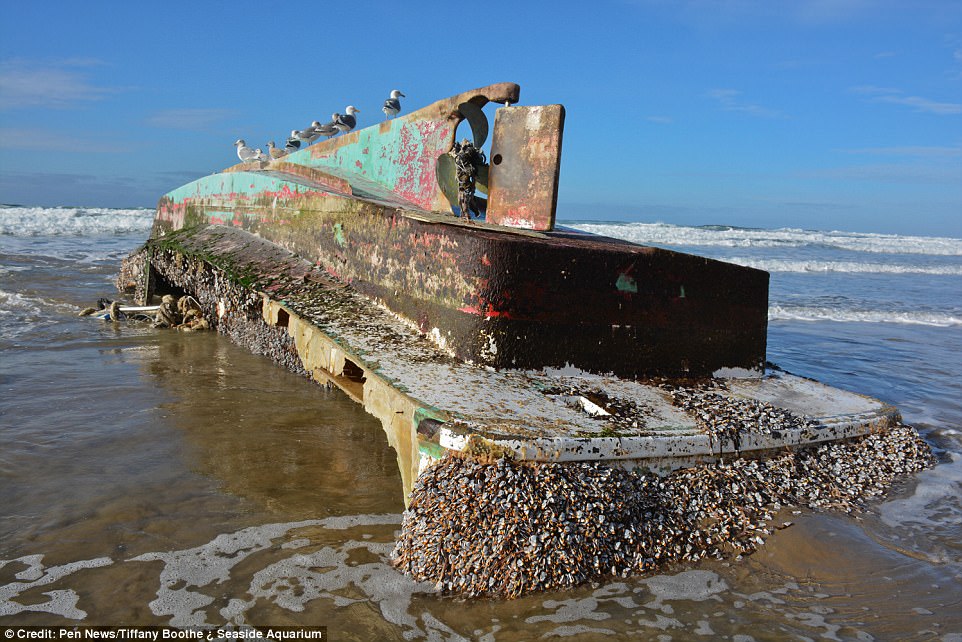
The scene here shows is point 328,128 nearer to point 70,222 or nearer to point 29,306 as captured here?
point 29,306

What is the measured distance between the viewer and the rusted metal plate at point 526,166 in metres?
3.96

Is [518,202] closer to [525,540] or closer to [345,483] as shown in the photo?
[345,483]

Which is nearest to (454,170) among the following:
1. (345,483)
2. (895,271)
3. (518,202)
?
(518,202)

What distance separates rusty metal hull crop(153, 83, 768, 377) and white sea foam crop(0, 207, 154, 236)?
1982 cm

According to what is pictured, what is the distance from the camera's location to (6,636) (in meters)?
2.10

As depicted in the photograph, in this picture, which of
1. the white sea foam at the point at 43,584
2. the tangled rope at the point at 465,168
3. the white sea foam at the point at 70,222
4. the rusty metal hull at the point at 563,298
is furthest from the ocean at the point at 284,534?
the white sea foam at the point at 70,222

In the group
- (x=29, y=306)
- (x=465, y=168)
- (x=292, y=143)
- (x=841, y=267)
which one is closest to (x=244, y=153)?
(x=292, y=143)

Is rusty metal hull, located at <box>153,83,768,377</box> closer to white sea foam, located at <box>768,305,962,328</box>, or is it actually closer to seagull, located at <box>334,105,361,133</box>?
seagull, located at <box>334,105,361,133</box>

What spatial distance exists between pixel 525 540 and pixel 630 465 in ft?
1.67

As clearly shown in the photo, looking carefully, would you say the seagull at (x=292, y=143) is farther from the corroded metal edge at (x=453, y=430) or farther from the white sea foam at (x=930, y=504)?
the white sea foam at (x=930, y=504)

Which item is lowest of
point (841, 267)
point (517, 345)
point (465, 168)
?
point (517, 345)

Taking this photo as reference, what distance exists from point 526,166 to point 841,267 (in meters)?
18.9

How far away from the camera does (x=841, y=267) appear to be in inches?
800

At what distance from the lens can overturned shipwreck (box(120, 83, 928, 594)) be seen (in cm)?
245
